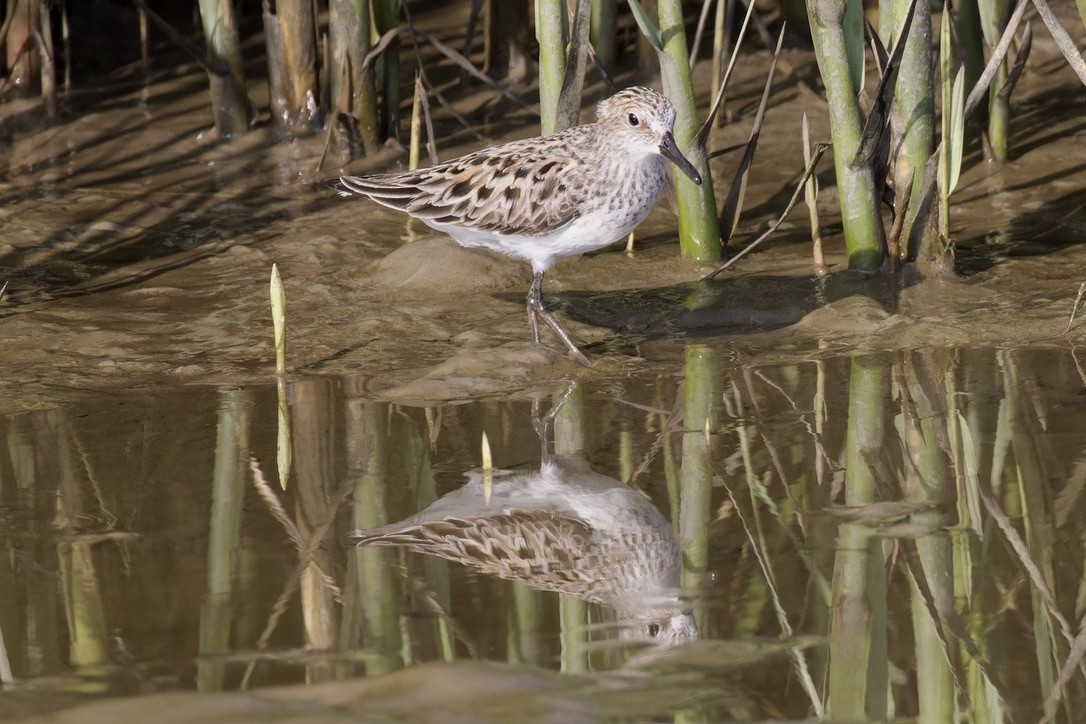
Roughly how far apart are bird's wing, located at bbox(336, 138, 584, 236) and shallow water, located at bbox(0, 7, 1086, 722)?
49 centimetres

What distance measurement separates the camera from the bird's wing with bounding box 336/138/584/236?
19.7ft

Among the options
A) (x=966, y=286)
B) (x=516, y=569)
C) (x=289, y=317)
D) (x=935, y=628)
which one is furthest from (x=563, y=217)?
(x=935, y=628)

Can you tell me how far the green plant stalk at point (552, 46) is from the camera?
6.50 metres

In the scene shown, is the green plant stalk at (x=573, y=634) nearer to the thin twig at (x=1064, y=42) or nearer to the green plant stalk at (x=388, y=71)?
the thin twig at (x=1064, y=42)

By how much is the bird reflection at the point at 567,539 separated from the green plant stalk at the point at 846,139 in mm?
2298

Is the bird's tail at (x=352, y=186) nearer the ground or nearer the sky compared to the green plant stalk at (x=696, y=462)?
nearer the sky

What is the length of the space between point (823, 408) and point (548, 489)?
118 cm

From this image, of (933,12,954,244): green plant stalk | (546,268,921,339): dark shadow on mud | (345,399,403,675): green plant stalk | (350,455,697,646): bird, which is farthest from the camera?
(546,268,921,339): dark shadow on mud

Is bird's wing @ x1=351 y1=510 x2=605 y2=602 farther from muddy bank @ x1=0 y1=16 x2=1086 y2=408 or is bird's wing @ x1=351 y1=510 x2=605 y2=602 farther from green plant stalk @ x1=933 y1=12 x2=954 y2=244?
green plant stalk @ x1=933 y1=12 x2=954 y2=244

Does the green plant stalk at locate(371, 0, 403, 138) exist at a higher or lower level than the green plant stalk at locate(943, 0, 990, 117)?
higher

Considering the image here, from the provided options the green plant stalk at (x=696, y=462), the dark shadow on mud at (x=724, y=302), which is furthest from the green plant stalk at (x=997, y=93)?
the green plant stalk at (x=696, y=462)

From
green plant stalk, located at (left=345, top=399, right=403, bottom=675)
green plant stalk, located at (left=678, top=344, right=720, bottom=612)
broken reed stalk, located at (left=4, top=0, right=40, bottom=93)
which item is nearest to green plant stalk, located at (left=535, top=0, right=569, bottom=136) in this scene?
green plant stalk, located at (left=678, top=344, right=720, bottom=612)

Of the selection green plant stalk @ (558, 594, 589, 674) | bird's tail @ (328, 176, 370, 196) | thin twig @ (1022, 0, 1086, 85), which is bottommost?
green plant stalk @ (558, 594, 589, 674)

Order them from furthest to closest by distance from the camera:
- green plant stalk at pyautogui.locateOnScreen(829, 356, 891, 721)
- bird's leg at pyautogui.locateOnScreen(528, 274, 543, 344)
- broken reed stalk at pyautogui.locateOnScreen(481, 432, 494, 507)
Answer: bird's leg at pyautogui.locateOnScreen(528, 274, 543, 344), broken reed stalk at pyautogui.locateOnScreen(481, 432, 494, 507), green plant stalk at pyautogui.locateOnScreen(829, 356, 891, 721)
